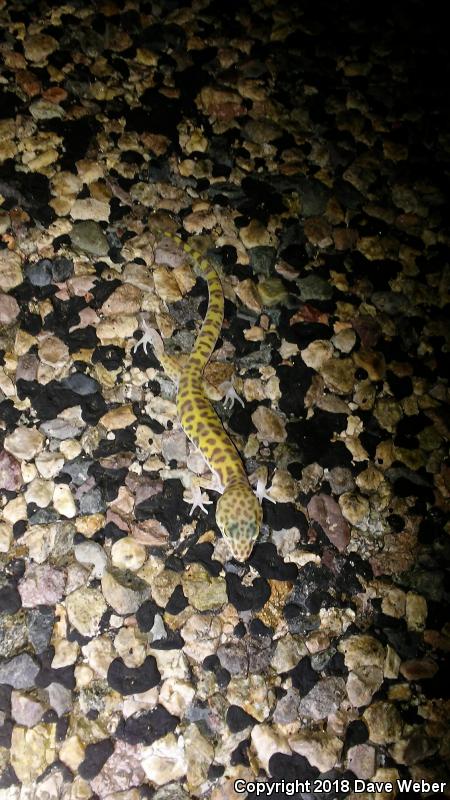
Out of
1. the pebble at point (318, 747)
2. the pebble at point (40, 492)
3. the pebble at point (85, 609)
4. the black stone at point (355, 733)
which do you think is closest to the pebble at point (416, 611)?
the black stone at point (355, 733)

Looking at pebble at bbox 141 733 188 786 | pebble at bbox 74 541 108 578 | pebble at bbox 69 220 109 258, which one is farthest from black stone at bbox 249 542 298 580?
pebble at bbox 69 220 109 258

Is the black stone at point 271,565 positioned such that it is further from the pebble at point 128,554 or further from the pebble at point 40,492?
the pebble at point 40,492

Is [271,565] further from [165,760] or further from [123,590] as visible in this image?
[165,760]

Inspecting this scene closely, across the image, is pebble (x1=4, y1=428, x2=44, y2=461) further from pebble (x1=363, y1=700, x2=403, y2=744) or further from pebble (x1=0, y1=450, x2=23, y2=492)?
pebble (x1=363, y1=700, x2=403, y2=744)

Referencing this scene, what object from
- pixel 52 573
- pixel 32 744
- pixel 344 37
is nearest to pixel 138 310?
pixel 52 573

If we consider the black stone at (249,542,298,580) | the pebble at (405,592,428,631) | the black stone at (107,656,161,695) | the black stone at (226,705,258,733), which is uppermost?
the pebble at (405,592,428,631)

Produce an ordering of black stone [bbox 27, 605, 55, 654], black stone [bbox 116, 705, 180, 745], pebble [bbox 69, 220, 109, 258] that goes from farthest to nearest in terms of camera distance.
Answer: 1. pebble [bbox 69, 220, 109, 258]
2. black stone [bbox 27, 605, 55, 654]
3. black stone [bbox 116, 705, 180, 745]

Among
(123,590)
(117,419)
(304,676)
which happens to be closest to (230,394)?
(117,419)

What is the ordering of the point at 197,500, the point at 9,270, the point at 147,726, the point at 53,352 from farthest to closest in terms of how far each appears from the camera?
the point at 9,270, the point at 53,352, the point at 197,500, the point at 147,726
